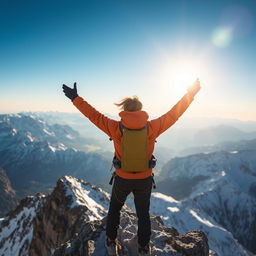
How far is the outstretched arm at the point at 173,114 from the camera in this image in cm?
885

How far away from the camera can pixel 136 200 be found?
9.33 metres

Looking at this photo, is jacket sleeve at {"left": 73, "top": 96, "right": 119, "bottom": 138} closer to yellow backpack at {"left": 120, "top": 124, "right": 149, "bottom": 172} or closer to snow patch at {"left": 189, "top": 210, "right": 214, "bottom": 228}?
yellow backpack at {"left": 120, "top": 124, "right": 149, "bottom": 172}

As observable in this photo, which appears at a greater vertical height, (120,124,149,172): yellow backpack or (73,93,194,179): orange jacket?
(73,93,194,179): orange jacket

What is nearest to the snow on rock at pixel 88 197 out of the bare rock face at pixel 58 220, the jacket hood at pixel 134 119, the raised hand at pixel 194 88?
the bare rock face at pixel 58 220

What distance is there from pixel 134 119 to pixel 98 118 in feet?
4.86

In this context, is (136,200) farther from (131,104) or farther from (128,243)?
(128,243)

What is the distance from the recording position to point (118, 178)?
29.6ft

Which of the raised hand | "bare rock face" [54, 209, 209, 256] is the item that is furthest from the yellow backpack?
"bare rock face" [54, 209, 209, 256]

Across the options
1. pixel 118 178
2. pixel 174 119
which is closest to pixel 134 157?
pixel 118 178

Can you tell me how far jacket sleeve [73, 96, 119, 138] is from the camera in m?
8.71

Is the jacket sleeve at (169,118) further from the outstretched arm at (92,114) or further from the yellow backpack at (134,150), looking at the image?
the outstretched arm at (92,114)

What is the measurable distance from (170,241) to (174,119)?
728cm

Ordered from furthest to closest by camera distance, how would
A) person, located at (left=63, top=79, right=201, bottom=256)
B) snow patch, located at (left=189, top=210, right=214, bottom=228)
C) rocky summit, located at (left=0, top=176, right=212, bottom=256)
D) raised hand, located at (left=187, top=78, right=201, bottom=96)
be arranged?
snow patch, located at (left=189, top=210, right=214, bottom=228), rocky summit, located at (left=0, top=176, right=212, bottom=256), raised hand, located at (left=187, top=78, right=201, bottom=96), person, located at (left=63, top=79, right=201, bottom=256)

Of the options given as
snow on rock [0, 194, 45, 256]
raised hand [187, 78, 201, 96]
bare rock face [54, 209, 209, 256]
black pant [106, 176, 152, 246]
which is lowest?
snow on rock [0, 194, 45, 256]
